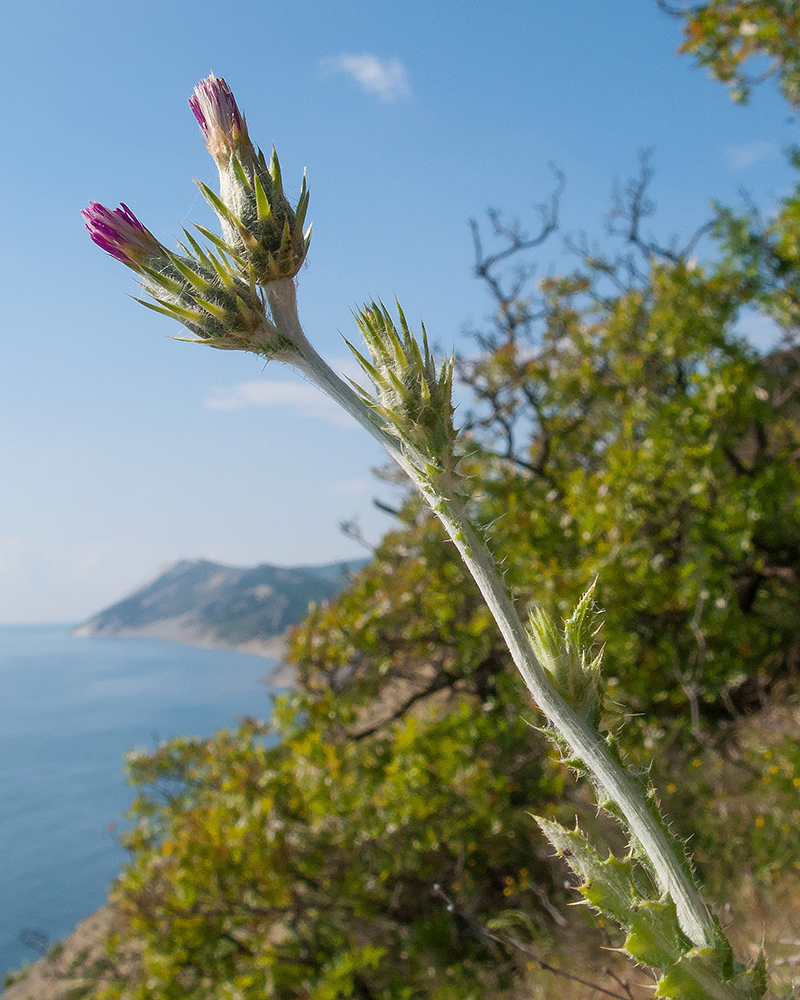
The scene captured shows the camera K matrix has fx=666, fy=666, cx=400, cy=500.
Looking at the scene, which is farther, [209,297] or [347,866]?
[347,866]

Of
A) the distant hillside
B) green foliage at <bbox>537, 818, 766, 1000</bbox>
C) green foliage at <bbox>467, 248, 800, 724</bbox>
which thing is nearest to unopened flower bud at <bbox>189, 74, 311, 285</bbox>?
green foliage at <bbox>537, 818, 766, 1000</bbox>

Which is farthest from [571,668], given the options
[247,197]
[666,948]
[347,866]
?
[347,866]

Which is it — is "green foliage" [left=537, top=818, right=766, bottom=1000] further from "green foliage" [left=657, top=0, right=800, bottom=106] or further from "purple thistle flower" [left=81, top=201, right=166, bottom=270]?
"green foliage" [left=657, top=0, right=800, bottom=106]

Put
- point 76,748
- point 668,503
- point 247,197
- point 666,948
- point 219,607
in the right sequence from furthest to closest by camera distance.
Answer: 1. point 219,607
2. point 76,748
3. point 668,503
4. point 247,197
5. point 666,948

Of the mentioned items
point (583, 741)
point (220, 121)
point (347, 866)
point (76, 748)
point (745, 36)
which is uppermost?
point (745, 36)

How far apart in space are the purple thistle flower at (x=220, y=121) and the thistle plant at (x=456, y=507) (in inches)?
0.6

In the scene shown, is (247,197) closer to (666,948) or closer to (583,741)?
(583,741)

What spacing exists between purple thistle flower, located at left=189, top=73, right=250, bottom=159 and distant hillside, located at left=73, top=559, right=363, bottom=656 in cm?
1542

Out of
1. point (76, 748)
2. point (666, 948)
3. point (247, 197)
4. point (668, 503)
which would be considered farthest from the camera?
point (76, 748)

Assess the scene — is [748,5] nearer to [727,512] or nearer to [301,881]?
[727,512]

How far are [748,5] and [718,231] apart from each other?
6.76ft

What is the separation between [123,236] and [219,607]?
26.0 meters

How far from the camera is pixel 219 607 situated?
25.9 metres

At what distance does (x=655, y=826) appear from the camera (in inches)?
36.4
